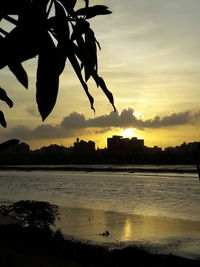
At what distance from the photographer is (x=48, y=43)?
1.16 m

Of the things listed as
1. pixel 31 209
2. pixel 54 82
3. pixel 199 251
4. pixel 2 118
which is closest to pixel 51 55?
pixel 54 82

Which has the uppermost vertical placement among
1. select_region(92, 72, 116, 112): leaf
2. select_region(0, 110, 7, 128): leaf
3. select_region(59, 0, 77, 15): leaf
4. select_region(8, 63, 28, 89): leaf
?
select_region(59, 0, 77, 15): leaf

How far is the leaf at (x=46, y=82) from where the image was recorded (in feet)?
3.68

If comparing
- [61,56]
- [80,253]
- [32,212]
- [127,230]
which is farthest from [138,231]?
[61,56]

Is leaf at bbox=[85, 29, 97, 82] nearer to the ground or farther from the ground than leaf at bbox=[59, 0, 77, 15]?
nearer to the ground

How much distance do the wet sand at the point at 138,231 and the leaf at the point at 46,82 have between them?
12217 millimetres

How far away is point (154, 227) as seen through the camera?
739 inches

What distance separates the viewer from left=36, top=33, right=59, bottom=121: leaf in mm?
1122

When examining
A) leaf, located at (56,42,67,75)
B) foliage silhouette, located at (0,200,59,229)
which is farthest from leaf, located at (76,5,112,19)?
foliage silhouette, located at (0,200,59,229)

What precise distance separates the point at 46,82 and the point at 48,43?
10cm

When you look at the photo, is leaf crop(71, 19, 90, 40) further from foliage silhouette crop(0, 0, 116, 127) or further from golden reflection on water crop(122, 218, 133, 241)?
golden reflection on water crop(122, 218, 133, 241)

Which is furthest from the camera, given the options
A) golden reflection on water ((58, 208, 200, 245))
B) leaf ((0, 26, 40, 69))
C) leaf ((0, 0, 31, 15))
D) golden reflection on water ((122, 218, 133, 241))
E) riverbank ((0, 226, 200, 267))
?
golden reflection on water ((58, 208, 200, 245))

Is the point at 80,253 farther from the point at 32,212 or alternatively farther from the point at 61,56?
the point at 61,56

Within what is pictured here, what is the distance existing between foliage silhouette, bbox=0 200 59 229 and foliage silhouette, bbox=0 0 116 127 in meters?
9.87
